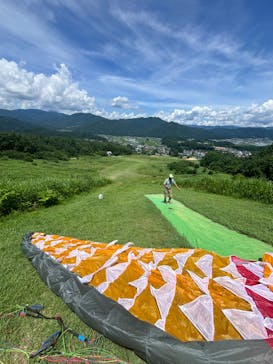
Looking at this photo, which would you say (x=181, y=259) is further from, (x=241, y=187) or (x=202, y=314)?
(x=241, y=187)

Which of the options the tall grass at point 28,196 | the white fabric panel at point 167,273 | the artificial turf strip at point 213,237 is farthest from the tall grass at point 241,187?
the white fabric panel at point 167,273

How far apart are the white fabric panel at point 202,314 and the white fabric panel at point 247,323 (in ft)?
0.62

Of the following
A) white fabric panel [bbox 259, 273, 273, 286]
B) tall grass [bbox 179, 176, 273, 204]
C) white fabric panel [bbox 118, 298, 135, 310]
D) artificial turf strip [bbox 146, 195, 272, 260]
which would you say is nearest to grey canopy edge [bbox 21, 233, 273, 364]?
white fabric panel [bbox 118, 298, 135, 310]

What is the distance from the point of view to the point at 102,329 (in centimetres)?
265

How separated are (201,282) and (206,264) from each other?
492 mm

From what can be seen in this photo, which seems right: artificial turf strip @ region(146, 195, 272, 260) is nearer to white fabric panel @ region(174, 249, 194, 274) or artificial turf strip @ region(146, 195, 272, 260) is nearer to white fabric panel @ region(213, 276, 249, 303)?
white fabric panel @ region(174, 249, 194, 274)

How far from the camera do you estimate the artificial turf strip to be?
5562mm

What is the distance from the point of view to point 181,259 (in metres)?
3.56

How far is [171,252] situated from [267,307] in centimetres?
165

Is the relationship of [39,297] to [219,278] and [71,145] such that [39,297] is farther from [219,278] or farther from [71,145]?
[71,145]

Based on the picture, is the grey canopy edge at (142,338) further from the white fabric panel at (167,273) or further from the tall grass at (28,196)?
the tall grass at (28,196)

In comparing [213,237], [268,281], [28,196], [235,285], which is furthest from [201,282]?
[28,196]

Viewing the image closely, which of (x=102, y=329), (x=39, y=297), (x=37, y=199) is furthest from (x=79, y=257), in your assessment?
(x=37, y=199)

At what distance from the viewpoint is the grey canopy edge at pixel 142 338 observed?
6.83 ft
